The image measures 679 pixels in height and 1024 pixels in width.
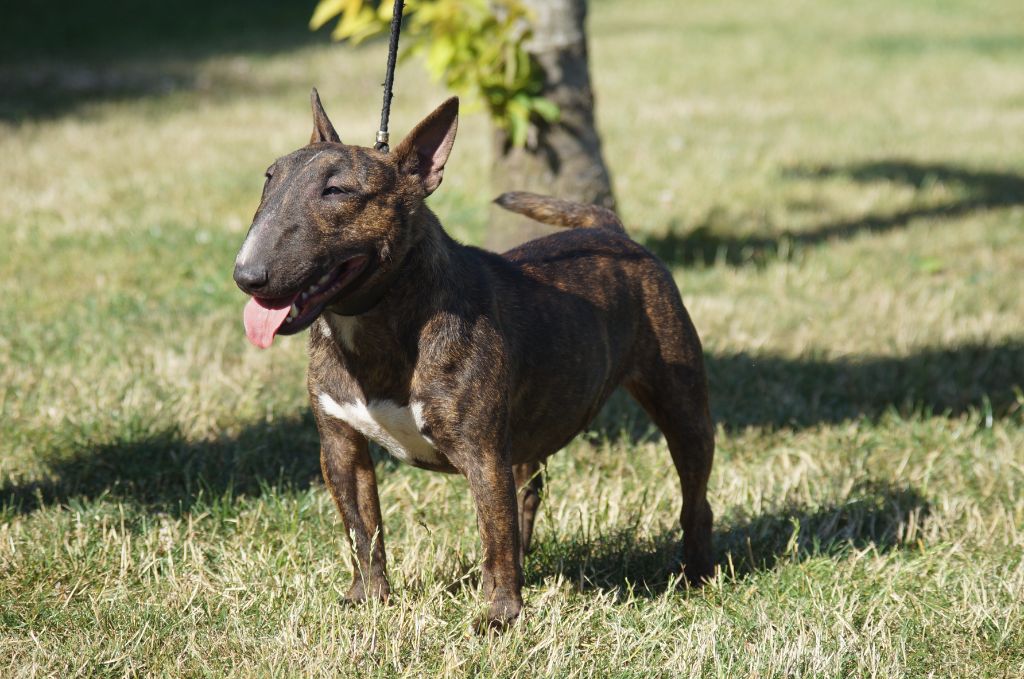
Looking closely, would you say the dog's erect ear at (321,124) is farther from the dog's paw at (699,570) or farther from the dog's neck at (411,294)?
the dog's paw at (699,570)

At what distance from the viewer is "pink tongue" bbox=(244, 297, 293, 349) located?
2955 millimetres

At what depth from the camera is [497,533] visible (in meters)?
3.39

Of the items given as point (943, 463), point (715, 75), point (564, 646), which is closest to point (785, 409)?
point (943, 463)

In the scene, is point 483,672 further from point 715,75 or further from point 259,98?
point 715,75

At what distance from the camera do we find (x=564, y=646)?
11.5 ft

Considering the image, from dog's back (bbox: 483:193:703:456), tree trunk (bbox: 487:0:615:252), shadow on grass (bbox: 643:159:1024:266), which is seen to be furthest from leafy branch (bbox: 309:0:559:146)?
dog's back (bbox: 483:193:703:456)

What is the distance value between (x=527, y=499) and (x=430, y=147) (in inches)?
57.5

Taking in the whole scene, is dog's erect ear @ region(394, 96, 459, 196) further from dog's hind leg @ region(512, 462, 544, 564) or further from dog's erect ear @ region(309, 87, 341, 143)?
dog's hind leg @ region(512, 462, 544, 564)

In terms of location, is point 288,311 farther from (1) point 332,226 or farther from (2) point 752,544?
(2) point 752,544

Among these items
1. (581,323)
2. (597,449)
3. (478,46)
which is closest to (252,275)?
(581,323)

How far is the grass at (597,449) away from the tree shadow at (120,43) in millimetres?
2695

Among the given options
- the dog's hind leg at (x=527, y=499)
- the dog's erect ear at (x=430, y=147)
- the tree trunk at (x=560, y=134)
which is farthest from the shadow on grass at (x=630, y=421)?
the dog's erect ear at (x=430, y=147)

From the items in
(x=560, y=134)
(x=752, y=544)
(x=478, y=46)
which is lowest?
(x=752, y=544)

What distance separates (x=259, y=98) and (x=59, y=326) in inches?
331
